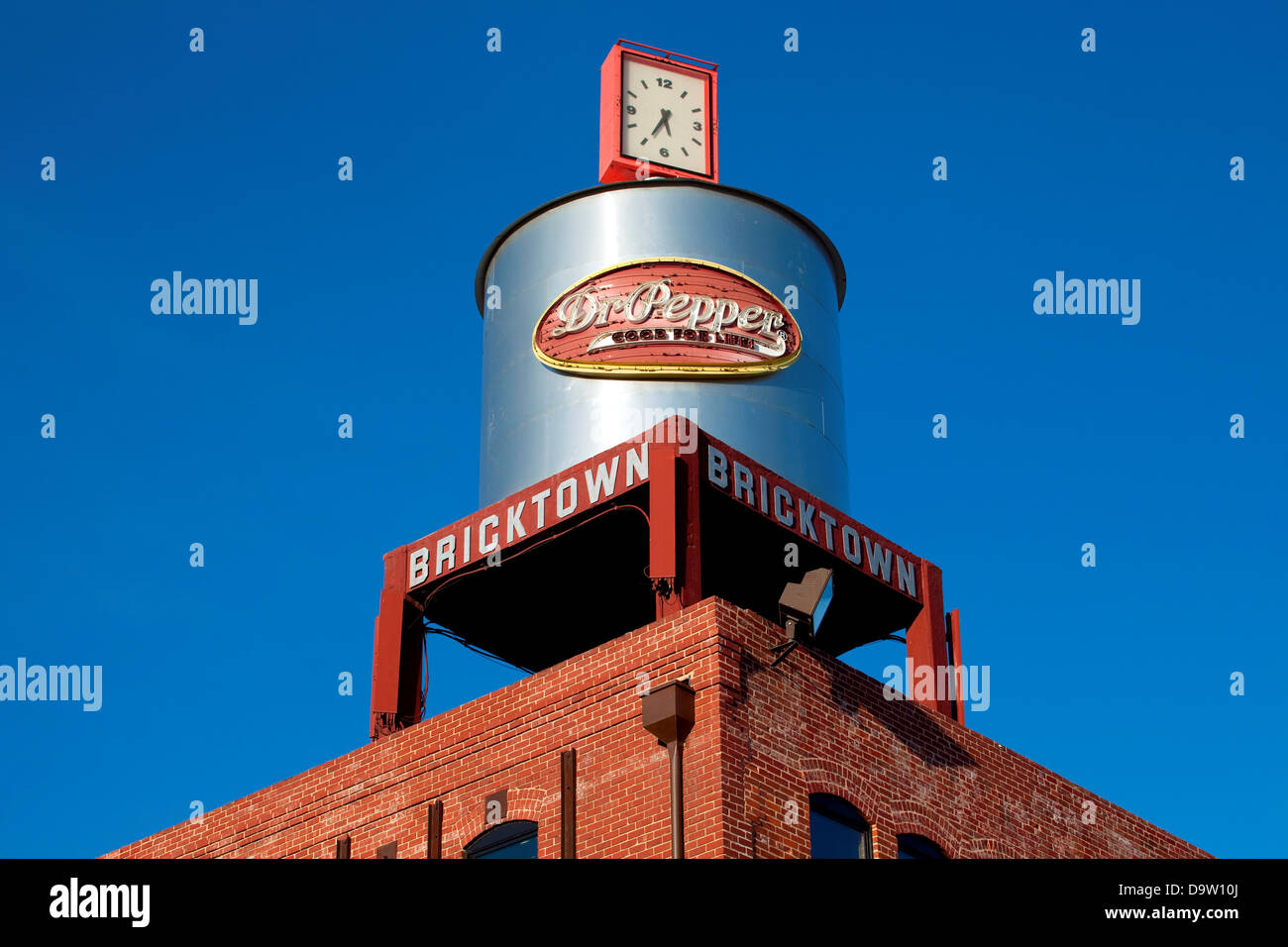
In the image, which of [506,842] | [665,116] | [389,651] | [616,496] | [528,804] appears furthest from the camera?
[665,116]

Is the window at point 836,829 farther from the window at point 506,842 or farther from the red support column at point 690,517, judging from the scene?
the window at point 506,842

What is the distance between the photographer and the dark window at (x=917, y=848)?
25516mm

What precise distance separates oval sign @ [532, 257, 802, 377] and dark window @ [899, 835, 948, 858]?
8260mm

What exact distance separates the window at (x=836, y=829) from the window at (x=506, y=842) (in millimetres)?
3652

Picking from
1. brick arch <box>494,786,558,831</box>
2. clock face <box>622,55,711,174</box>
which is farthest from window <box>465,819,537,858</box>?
clock face <box>622,55,711,174</box>

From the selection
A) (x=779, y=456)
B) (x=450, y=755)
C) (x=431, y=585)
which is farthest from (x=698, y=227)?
(x=450, y=755)

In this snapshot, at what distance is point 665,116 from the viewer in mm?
34562

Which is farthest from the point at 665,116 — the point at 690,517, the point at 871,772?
the point at 871,772

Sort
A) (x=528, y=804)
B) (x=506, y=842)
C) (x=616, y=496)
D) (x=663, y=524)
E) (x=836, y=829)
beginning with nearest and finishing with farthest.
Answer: (x=836, y=829) < (x=528, y=804) < (x=506, y=842) < (x=663, y=524) < (x=616, y=496)

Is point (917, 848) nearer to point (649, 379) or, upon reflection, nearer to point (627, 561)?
point (627, 561)

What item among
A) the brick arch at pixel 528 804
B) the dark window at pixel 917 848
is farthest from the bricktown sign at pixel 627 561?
the brick arch at pixel 528 804

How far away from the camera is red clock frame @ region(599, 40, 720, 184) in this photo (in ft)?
110

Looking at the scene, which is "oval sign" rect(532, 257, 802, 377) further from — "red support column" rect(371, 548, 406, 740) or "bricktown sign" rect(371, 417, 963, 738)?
"red support column" rect(371, 548, 406, 740)

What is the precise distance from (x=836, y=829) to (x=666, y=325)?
9291 millimetres
